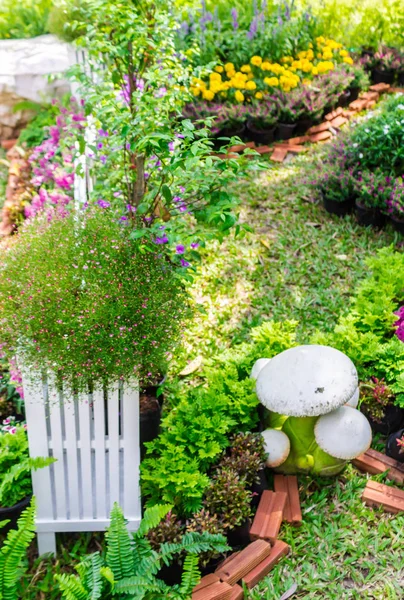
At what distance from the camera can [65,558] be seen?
3.08 m

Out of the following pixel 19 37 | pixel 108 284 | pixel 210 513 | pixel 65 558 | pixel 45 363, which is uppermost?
pixel 19 37

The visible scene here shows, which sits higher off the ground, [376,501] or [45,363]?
[45,363]

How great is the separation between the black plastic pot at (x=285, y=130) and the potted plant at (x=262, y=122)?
8cm

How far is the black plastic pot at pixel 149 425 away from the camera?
3373mm

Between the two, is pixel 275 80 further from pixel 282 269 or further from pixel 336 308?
pixel 336 308

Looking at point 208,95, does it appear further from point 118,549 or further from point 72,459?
point 118,549

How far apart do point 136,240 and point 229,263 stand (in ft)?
7.20

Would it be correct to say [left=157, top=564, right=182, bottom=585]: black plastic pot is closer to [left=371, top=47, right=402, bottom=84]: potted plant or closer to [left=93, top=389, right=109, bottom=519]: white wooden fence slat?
[left=93, top=389, right=109, bottom=519]: white wooden fence slat

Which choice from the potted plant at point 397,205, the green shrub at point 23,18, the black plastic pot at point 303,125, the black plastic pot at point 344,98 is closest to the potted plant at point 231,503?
the potted plant at point 397,205

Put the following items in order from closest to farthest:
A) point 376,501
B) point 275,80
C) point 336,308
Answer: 1. point 376,501
2. point 336,308
3. point 275,80

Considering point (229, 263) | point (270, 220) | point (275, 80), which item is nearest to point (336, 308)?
point (229, 263)

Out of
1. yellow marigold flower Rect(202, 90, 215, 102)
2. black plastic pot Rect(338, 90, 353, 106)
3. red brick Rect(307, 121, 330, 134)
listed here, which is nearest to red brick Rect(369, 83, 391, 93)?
black plastic pot Rect(338, 90, 353, 106)

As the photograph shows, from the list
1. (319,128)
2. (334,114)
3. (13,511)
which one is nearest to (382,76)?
(334,114)

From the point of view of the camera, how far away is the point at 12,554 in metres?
2.54
